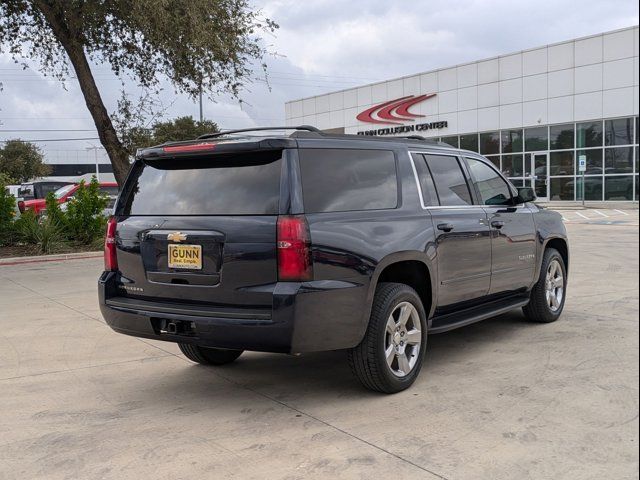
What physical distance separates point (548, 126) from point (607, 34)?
4905mm

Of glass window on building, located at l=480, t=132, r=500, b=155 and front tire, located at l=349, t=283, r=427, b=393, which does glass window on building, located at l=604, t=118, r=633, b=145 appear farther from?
front tire, located at l=349, t=283, r=427, b=393

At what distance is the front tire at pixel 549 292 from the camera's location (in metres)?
6.83

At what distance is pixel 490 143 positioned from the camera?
3469 centimetres

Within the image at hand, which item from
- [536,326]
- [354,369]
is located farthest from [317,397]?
[536,326]

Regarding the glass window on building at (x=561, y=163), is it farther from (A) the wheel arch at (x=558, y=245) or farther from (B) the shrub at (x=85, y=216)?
(A) the wheel arch at (x=558, y=245)

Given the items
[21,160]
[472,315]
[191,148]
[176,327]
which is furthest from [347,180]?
[21,160]

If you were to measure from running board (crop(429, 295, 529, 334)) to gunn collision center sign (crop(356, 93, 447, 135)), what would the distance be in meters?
31.5

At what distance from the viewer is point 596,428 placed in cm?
399

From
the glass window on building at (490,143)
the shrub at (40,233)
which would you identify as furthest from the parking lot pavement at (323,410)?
the glass window on building at (490,143)

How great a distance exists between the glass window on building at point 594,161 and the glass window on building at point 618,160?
292 mm

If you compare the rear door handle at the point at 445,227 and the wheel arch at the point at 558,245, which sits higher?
the rear door handle at the point at 445,227

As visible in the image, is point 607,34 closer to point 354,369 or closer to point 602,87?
point 602,87

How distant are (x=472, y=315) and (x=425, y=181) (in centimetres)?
126

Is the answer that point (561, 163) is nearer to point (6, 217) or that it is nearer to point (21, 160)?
point (6, 217)
